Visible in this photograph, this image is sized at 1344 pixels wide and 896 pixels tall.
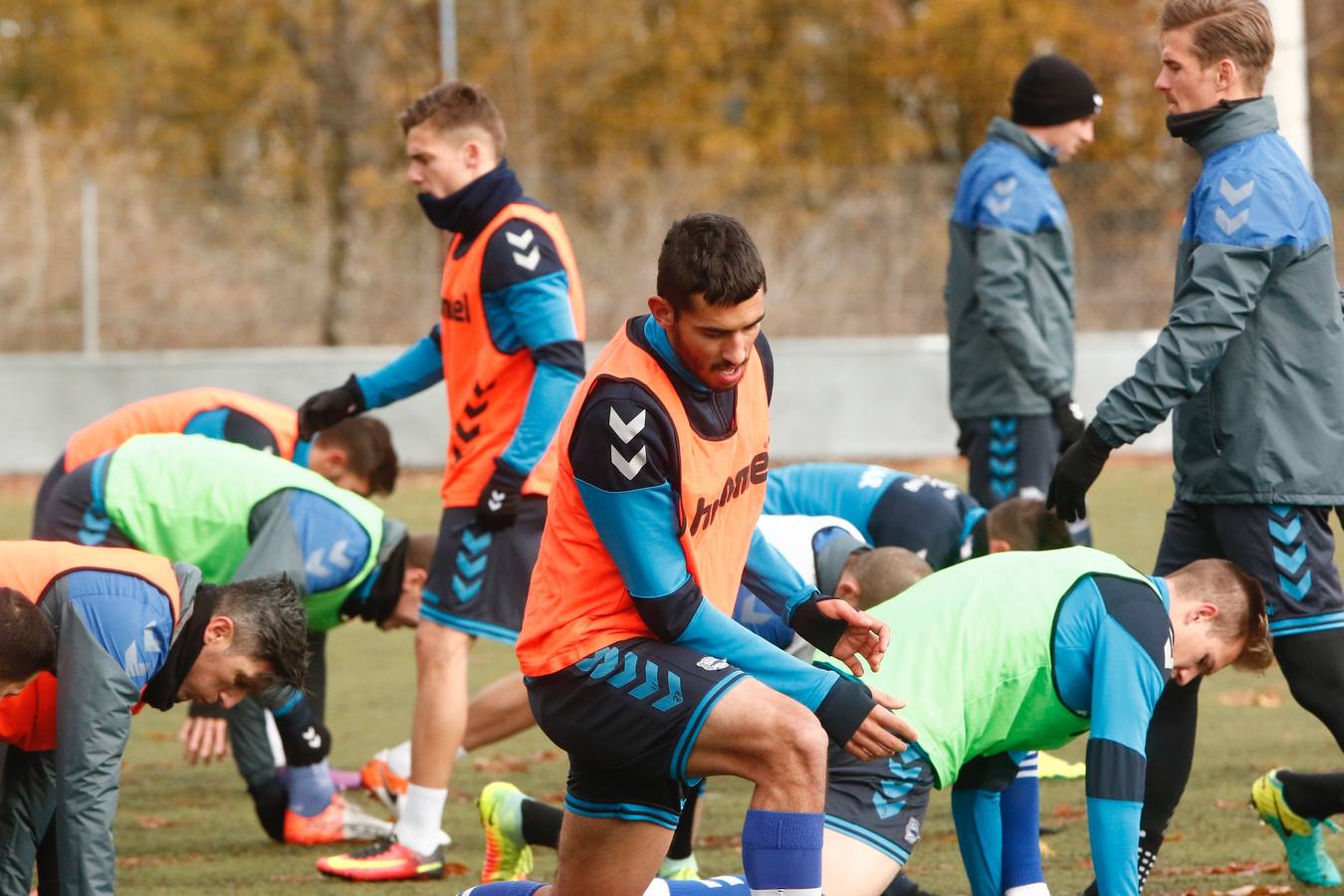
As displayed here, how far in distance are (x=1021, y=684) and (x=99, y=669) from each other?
82.7 inches

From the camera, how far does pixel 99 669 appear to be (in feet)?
14.1

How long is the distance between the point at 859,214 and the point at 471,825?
12.8 m

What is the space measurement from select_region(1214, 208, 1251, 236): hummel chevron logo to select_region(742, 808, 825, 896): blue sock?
2.02 meters

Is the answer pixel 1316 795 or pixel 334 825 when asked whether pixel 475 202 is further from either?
pixel 1316 795

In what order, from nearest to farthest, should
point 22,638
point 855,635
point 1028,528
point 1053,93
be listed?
1. point 855,635
2. point 22,638
3. point 1028,528
4. point 1053,93

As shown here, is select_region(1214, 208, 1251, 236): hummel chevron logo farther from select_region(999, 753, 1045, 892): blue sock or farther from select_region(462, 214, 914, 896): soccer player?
select_region(462, 214, 914, 896): soccer player

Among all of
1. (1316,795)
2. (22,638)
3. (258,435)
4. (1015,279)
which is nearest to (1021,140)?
(1015,279)

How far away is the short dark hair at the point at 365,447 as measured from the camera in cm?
709

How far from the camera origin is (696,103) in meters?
24.3

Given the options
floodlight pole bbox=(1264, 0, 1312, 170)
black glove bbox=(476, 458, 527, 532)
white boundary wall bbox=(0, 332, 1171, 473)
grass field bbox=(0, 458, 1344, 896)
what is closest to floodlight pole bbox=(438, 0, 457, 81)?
white boundary wall bbox=(0, 332, 1171, 473)

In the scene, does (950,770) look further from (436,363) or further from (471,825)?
(436,363)

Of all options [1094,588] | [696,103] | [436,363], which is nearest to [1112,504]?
[436,363]

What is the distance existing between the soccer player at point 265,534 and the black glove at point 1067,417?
2.29 metres

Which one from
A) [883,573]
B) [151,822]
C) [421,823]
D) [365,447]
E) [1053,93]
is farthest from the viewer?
[1053,93]
